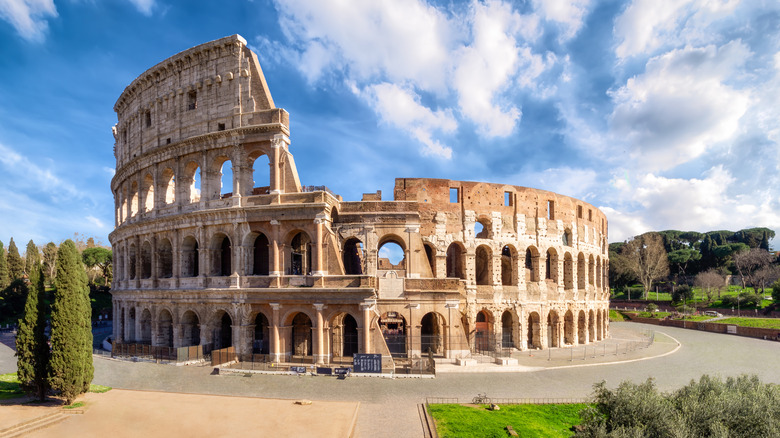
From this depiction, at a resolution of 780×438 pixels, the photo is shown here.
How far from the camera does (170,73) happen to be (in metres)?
32.2

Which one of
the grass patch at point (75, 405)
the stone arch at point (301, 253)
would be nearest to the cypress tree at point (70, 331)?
the grass patch at point (75, 405)

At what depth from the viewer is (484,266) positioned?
36.9 meters

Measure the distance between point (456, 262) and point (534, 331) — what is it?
8.45 metres

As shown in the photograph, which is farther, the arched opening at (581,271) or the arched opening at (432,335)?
the arched opening at (581,271)

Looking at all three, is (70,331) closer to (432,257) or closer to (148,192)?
(148,192)

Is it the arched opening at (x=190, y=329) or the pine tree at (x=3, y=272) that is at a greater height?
the pine tree at (x=3, y=272)

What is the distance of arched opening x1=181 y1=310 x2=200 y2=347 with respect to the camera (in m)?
30.1

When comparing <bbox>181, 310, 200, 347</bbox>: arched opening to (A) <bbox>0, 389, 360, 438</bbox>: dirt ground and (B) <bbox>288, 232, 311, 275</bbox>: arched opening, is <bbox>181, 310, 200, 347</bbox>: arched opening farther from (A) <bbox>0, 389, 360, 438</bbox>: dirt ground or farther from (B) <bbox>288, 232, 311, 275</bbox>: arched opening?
(A) <bbox>0, 389, 360, 438</bbox>: dirt ground

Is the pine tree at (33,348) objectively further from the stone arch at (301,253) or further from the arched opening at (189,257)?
the stone arch at (301,253)

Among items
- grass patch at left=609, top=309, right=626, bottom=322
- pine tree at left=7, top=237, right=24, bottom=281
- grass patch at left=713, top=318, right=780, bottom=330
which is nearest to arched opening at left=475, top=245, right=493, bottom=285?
grass patch at left=713, top=318, right=780, bottom=330

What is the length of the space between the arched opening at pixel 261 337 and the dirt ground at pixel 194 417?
9307 mm

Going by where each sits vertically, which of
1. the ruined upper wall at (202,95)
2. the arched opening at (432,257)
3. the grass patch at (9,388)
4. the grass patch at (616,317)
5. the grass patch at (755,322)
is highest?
the ruined upper wall at (202,95)

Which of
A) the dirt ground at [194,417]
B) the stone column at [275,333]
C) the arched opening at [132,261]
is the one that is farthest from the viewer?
the arched opening at [132,261]

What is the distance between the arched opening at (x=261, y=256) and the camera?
30766mm
